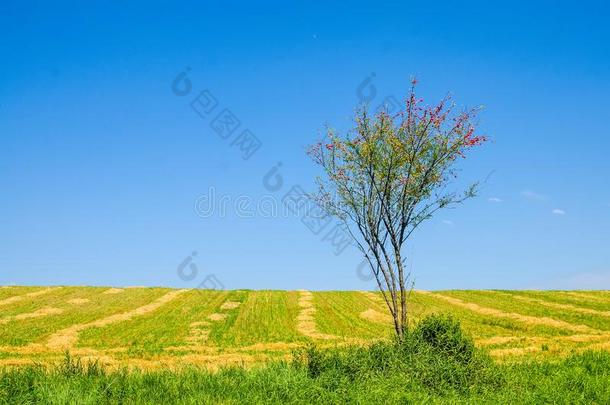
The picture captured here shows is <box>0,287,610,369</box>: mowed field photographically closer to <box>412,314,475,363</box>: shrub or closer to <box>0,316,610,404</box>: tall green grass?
<box>412,314,475,363</box>: shrub

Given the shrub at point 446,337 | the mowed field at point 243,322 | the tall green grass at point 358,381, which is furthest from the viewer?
the mowed field at point 243,322

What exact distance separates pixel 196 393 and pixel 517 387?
846 centimetres

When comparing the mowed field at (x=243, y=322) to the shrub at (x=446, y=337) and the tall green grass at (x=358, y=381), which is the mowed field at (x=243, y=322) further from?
the tall green grass at (x=358, y=381)

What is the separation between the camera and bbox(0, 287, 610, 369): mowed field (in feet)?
92.3

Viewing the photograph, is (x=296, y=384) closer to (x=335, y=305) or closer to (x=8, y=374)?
(x=8, y=374)

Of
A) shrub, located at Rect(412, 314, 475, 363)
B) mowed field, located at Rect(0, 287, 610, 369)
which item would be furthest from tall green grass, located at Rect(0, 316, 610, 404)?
mowed field, located at Rect(0, 287, 610, 369)

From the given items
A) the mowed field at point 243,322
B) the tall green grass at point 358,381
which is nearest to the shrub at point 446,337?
the tall green grass at point 358,381

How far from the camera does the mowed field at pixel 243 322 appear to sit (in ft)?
92.3

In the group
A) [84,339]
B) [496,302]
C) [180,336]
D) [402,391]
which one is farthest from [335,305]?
[402,391]

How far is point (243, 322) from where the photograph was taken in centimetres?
4238

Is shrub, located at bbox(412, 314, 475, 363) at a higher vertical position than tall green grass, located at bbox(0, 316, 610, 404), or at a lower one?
higher

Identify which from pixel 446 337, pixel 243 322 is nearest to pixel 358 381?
pixel 446 337

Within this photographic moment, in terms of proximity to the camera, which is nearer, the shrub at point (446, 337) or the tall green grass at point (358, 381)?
the tall green grass at point (358, 381)

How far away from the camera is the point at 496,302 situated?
5278cm
